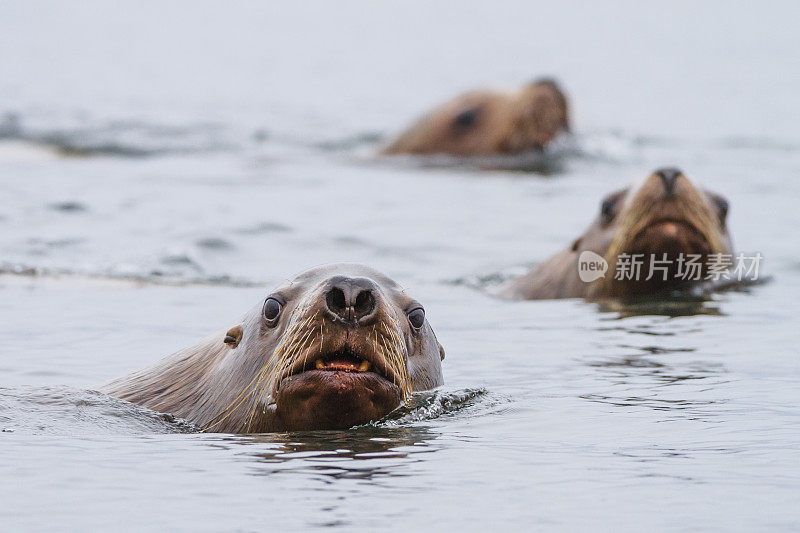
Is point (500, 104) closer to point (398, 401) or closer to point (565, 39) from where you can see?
point (398, 401)

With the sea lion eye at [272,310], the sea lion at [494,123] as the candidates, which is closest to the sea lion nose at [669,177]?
the sea lion eye at [272,310]

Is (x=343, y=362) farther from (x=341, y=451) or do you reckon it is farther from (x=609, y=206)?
(x=609, y=206)

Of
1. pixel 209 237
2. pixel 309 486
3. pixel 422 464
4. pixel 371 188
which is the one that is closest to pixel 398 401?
pixel 422 464

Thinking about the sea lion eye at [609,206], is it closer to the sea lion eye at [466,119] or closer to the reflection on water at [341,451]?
the reflection on water at [341,451]

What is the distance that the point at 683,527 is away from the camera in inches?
169

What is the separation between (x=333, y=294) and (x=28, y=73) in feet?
85.7

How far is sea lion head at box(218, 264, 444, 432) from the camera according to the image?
5168 millimetres

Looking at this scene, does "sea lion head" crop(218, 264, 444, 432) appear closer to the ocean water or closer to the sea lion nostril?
the sea lion nostril

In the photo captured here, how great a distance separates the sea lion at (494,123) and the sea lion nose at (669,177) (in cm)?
724

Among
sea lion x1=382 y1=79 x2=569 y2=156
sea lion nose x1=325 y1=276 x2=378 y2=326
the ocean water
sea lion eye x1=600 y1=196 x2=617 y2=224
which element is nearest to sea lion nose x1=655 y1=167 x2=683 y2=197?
sea lion eye x1=600 y1=196 x2=617 y2=224

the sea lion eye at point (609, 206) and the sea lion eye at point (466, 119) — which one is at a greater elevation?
the sea lion eye at point (466, 119)

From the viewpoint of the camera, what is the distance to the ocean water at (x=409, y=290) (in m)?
4.67

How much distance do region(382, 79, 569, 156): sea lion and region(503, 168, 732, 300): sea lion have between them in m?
6.67

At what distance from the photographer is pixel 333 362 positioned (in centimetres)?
520
